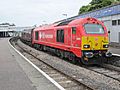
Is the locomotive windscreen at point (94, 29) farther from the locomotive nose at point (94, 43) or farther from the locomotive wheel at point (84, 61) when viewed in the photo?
the locomotive wheel at point (84, 61)

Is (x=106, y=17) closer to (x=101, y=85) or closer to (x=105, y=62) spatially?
(x=105, y=62)

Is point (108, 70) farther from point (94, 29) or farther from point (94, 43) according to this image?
point (94, 29)

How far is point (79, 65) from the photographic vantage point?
Result: 18625 mm

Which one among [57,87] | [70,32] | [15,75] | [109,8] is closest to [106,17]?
[109,8]

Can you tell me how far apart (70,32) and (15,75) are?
22.4 feet

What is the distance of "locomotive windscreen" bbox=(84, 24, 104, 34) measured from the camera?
18.0 metres

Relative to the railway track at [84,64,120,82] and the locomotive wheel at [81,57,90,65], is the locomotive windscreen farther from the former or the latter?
the railway track at [84,64,120,82]

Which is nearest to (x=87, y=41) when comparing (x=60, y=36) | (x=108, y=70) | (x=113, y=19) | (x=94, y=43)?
(x=94, y=43)

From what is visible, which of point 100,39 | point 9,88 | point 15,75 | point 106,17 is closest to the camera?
point 9,88

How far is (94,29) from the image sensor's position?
18219mm

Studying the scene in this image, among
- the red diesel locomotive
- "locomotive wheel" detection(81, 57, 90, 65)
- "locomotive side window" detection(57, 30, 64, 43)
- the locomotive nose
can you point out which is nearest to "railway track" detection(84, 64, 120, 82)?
the red diesel locomotive

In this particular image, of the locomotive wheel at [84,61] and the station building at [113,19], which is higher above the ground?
the station building at [113,19]

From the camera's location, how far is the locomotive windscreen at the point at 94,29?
18.0 m

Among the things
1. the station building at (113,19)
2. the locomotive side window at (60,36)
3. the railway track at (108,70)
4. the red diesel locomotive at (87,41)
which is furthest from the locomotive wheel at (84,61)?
the station building at (113,19)
